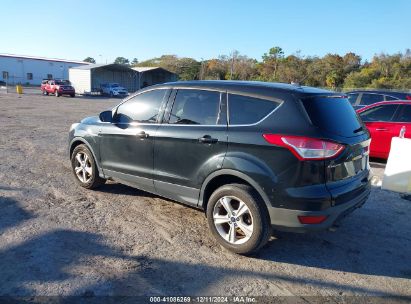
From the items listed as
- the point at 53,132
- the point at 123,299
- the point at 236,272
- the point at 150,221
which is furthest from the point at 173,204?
the point at 53,132

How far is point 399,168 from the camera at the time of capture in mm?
6207

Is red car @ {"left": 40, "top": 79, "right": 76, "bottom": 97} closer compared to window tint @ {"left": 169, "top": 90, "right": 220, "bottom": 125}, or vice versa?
window tint @ {"left": 169, "top": 90, "right": 220, "bottom": 125}

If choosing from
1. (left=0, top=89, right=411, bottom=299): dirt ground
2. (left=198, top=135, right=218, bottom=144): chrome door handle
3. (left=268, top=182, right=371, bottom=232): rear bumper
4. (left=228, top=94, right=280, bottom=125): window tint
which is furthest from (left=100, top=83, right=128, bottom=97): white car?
(left=268, top=182, right=371, bottom=232): rear bumper

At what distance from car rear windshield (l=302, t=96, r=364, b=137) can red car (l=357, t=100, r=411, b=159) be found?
174 inches

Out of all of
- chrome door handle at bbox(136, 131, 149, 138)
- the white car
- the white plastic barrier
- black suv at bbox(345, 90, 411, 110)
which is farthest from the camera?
the white car

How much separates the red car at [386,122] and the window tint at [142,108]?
553cm

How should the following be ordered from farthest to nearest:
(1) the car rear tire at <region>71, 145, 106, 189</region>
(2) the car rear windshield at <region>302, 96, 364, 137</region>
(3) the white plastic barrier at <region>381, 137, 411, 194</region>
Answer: (3) the white plastic barrier at <region>381, 137, 411, 194</region>, (1) the car rear tire at <region>71, 145, 106, 189</region>, (2) the car rear windshield at <region>302, 96, 364, 137</region>

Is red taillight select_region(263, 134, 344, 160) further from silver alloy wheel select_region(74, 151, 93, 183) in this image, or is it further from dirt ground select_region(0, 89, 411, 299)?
silver alloy wheel select_region(74, 151, 93, 183)

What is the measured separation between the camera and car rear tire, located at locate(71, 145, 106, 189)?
229 inches

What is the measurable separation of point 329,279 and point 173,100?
2759 mm

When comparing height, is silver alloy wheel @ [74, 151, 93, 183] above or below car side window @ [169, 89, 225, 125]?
below

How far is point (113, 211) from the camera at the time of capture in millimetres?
5086

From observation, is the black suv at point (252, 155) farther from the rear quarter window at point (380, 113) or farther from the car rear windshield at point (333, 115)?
the rear quarter window at point (380, 113)

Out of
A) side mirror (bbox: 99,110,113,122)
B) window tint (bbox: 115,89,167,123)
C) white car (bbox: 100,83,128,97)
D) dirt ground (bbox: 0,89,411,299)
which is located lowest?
dirt ground (bbox: 0,89,411,299)
